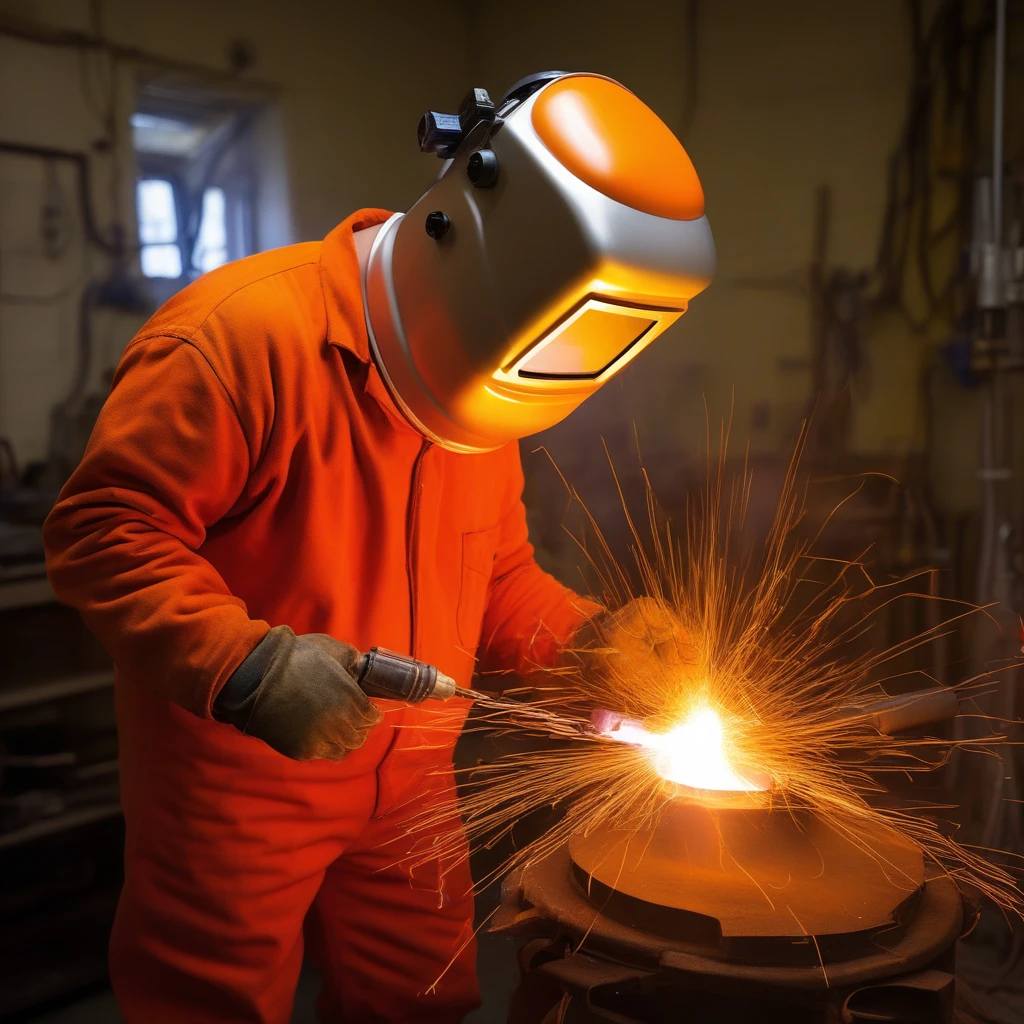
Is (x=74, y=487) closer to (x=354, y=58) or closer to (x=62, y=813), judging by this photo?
(x=62, y=813)

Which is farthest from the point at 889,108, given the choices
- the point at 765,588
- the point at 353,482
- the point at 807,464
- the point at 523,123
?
the point at 353,482

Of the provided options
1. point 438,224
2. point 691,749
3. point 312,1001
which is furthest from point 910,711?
point 312,1001

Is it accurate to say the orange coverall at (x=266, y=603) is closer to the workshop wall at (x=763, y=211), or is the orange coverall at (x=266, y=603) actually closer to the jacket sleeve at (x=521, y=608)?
the jacket sleeve at (x=521, y=608)

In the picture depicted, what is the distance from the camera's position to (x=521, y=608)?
1798 mm

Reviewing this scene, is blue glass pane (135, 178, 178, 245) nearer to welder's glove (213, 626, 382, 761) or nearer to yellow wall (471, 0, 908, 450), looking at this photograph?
yellow wall (471, 0, 908, 450)

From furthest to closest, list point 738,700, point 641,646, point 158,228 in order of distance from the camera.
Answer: point 158,228 → point 738,700 → point 641,646

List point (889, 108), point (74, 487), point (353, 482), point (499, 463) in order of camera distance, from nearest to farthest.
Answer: point (74, 487) < point (353, 482) < point (499, 463) < point (889, 108)

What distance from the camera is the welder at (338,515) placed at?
117cm

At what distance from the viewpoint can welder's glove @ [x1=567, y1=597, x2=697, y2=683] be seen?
1.56 meters

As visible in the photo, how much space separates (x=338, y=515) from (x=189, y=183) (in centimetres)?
149

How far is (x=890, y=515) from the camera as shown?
2.18m

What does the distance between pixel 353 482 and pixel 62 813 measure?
1.55 meters

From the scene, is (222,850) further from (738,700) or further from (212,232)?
(212,232)

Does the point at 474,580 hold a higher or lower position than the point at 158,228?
lower
